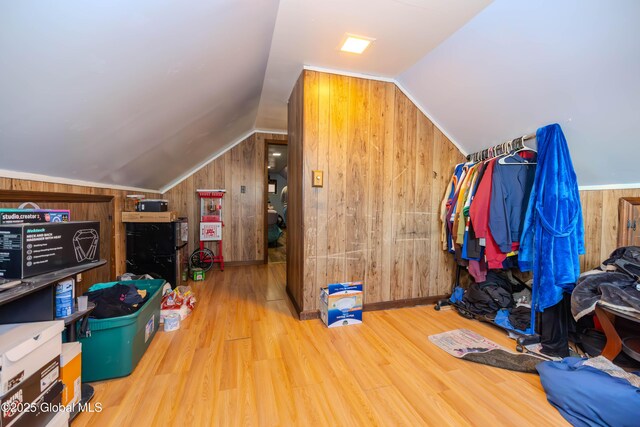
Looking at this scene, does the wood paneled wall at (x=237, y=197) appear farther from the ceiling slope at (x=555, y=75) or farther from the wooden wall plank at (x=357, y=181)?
the ceiling slope at (x=555, y=75)

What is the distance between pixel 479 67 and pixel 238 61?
1.98 meters

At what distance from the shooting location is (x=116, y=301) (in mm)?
1742

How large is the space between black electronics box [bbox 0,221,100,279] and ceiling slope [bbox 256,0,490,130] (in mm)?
1833

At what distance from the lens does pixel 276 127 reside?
14.8ft

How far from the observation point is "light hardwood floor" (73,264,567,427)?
1383 mm

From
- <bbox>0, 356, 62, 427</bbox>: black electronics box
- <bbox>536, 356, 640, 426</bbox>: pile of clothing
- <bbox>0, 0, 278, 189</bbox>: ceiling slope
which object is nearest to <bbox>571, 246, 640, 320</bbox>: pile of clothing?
<bbox>536, 356, 640, 426</bbox>: pile of clothing

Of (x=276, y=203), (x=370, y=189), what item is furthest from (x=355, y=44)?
(x=276, y=203)

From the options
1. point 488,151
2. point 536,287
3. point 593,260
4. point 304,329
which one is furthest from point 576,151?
point 304,329

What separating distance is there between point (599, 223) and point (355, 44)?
2.55 meters

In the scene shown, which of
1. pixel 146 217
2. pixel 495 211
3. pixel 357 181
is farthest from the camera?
pixel 146 217

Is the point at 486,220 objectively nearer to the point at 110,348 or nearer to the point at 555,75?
the point at 555,75

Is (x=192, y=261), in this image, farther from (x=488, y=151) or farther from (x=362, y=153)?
(x=488, y=151)

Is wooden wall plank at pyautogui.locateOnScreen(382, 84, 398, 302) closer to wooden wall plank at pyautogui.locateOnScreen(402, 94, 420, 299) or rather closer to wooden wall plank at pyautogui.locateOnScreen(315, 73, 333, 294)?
wooden wall plank at pyautogui.locateOnScreen(402, 94, 420, 299)

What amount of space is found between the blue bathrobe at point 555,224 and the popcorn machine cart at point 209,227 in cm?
395
